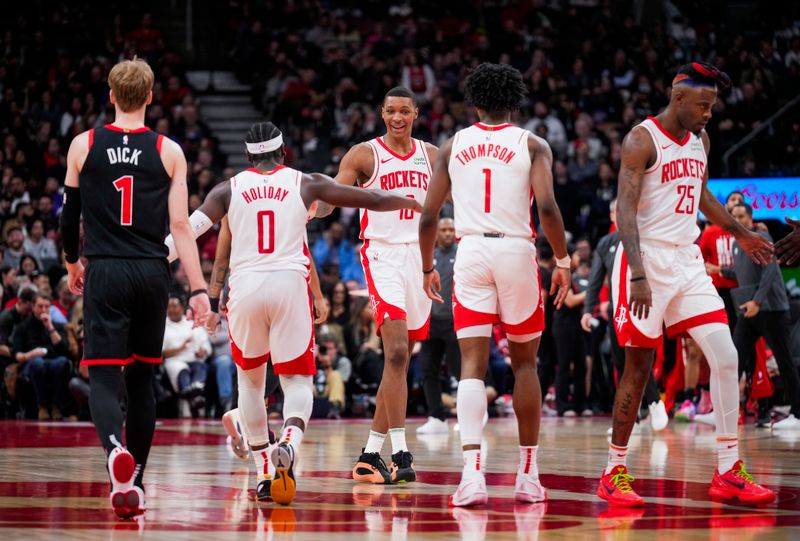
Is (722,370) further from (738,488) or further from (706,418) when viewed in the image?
(706,418)

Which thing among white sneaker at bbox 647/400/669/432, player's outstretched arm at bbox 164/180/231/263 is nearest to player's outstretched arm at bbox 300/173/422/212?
player's outstretched arm at bbox 164/180/231/263

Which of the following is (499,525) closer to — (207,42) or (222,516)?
(222,516)

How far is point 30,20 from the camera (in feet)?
70.9

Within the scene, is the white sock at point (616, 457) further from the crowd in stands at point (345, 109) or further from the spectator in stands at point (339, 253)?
the spectator in stands at point (339, 253)

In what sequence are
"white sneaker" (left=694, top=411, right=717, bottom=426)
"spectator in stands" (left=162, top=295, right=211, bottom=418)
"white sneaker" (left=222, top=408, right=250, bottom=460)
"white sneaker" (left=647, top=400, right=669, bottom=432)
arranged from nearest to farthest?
"white sneaker" (left=222, top=408, right=250, bottom=460) → "white sneaker" (left=647, top=400, right=669, bottom=432) → "white sneaker" (left=694, top=411, right=717, bottom=426) → "spectator in stands" (left=162, top=295, right=211, bottom=418)

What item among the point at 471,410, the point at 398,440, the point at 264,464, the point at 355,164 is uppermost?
the point at 355,164

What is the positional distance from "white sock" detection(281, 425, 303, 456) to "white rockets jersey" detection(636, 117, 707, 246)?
204 cm

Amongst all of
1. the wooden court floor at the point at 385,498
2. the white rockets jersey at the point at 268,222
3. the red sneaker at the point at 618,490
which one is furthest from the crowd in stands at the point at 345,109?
the red sneaker at the point at 618,490

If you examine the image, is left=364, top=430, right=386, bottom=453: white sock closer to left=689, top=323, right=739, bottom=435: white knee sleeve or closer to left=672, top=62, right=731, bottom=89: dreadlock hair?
left=689, top=323, right=739, bottom=435: white knee sleeve

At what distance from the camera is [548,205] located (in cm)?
620

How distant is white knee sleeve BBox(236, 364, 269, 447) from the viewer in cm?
668

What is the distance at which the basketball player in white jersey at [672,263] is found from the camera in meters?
6.46

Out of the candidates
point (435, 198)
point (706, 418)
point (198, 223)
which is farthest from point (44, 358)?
point (435, 198)

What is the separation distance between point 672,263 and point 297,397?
2.06 meters
